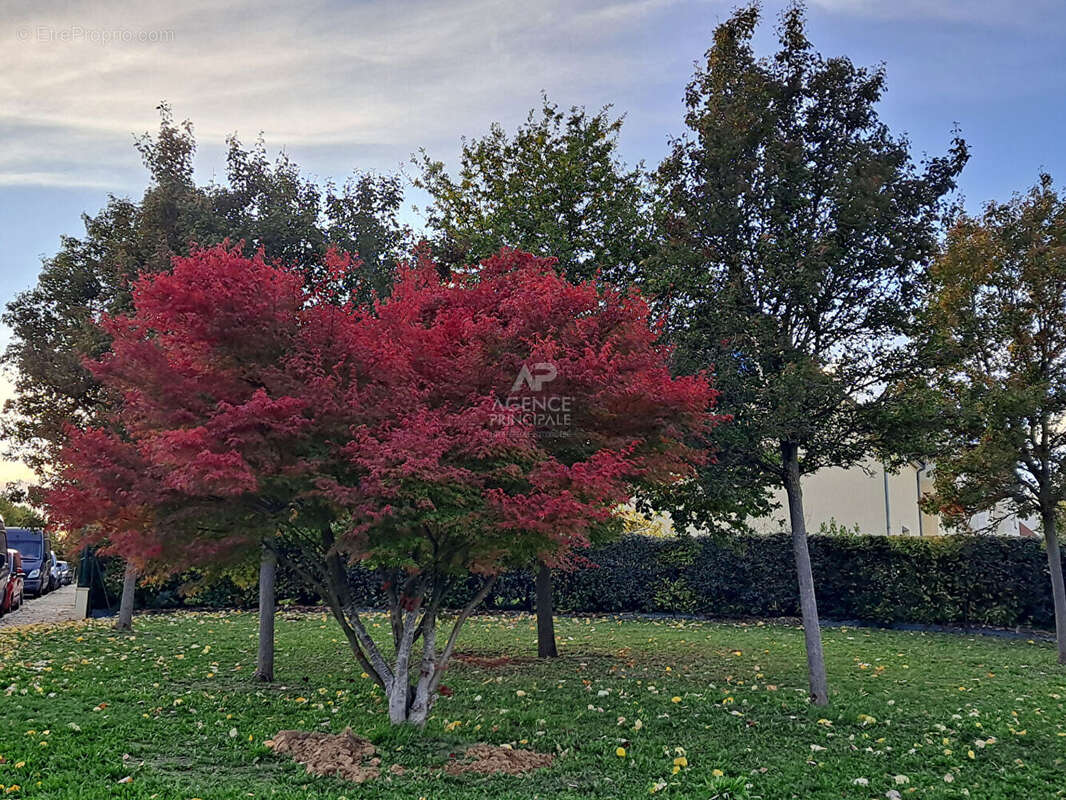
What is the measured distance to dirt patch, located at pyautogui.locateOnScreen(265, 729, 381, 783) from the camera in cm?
513

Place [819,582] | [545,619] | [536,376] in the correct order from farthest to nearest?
[819,582] < [545,619] < [536,376]

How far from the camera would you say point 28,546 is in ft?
81.3

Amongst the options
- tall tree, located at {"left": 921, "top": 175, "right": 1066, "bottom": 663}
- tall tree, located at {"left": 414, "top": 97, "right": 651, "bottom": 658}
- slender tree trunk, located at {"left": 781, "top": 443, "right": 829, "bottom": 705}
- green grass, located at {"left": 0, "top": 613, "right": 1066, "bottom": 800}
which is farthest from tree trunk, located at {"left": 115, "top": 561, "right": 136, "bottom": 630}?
tall tree, located at {"left": 921, "top": 175, "right": 1066, "bottom": 663}

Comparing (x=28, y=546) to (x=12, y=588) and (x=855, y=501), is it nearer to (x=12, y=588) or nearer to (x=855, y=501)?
(x=12, y=588)

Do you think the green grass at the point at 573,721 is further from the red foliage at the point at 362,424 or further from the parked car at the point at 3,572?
the parked car at the point at 3,572

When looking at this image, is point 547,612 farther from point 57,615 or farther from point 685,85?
point 57,615

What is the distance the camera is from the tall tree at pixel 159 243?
11.7 meters

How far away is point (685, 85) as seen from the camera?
907 cm

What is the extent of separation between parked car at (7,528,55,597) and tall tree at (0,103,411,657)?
1138cm

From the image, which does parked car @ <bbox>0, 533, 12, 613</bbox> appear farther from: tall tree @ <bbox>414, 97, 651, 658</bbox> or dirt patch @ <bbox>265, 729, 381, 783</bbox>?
dirt patch @ <bbox>265, 729, 381, 783</bbox>

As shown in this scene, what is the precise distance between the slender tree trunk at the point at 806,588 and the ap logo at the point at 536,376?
3371 millimetres

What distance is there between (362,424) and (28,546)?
24.5m

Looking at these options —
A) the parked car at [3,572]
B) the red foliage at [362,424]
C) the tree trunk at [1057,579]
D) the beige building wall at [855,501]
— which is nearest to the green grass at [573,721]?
the tree trunk at [1057,579]

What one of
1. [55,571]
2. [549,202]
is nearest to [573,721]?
[549,202]
